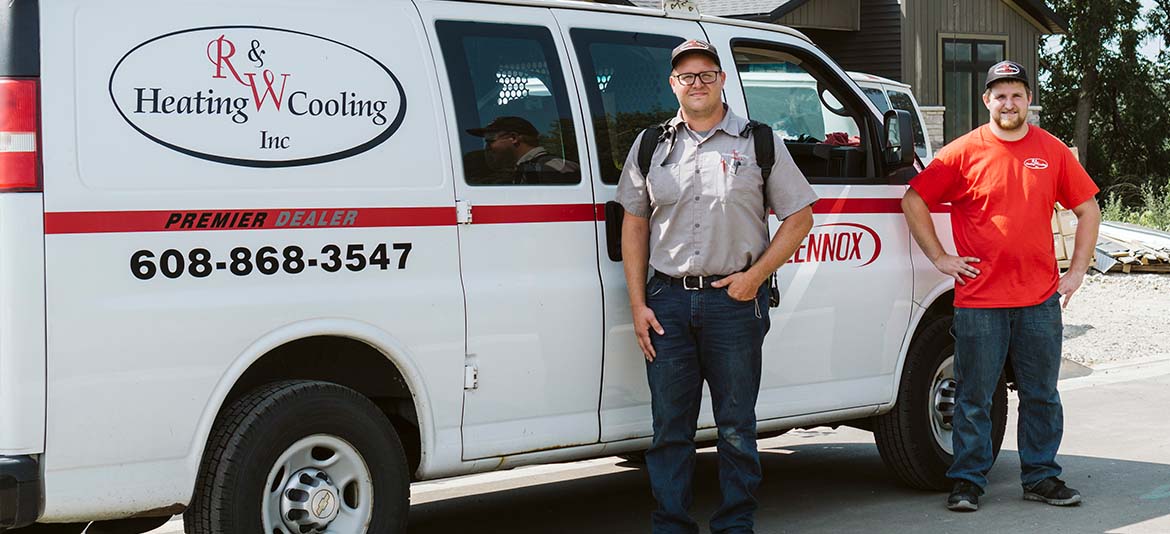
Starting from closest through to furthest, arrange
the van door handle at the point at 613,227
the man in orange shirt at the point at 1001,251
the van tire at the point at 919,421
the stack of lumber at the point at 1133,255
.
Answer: the van door handle at the point at 613,227
the man in orange shirt at the point at 1001,251
the van tire at the point at 919,421
the stack of lumber at the point at 1133,255

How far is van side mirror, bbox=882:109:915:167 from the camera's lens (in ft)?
22.1

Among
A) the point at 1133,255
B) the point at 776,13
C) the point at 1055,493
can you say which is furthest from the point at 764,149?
the point at 776,13

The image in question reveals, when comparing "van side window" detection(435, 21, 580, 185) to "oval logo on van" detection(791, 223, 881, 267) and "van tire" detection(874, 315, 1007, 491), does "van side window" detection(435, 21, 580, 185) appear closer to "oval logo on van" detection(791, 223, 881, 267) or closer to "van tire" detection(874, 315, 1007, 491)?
"oval logo on van" detection(791, 223, 881, 267)

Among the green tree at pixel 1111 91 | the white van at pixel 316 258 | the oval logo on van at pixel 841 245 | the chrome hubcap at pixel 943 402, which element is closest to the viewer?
the white van at pixel 316 258

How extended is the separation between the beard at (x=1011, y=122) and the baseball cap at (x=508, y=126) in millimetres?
2320

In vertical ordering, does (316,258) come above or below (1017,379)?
above

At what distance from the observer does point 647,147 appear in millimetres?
5824

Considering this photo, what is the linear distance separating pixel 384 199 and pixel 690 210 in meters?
1.21

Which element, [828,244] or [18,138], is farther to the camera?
[828,244]

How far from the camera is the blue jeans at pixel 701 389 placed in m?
5.82

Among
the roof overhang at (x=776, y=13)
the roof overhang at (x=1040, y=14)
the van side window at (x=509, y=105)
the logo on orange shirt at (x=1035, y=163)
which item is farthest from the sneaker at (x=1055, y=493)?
the roof overhang at (x=1040, y=14)

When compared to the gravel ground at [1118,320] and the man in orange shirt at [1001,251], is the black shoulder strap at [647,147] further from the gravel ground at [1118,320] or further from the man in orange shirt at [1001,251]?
the gravel ground at [1118,320]

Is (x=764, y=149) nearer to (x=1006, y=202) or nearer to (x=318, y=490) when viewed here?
(x=1006, y=202)

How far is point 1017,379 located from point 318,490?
3512 millimetres
